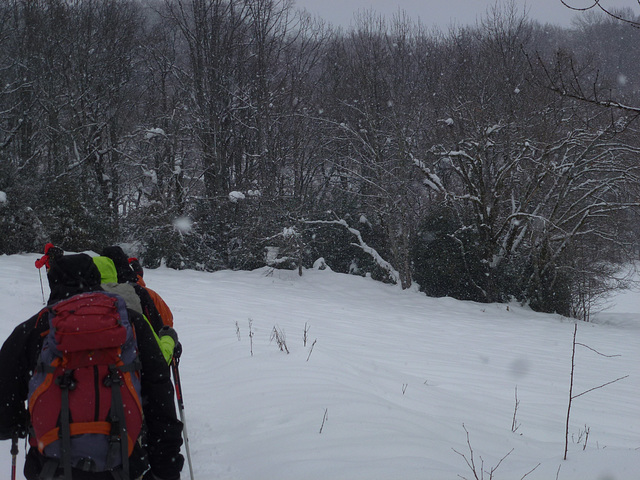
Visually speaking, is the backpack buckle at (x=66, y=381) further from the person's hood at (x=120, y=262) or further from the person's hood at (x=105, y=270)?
the person's hood at (x=120, y=262)

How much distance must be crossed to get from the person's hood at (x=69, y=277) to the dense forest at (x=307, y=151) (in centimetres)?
1274

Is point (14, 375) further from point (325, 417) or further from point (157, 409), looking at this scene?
point (325, 417)

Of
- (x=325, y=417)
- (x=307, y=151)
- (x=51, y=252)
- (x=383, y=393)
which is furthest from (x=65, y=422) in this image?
(x=307, y=151)

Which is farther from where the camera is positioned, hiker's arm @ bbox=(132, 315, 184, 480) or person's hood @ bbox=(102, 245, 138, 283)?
person's hood @ bbox=(102, 245, 138, 283)

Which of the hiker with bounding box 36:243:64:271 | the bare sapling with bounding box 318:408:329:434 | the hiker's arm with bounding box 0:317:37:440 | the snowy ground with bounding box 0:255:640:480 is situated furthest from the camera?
the bare sapling with bounding box 318:408:329:434

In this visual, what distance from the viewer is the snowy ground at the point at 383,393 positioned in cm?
357

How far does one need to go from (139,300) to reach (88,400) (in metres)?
0.68

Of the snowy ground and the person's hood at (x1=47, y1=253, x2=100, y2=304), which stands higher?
the person's hood at (x1=47, y1=253, x2=100, y2=304)

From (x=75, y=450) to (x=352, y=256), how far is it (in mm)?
16432

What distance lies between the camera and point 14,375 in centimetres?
226

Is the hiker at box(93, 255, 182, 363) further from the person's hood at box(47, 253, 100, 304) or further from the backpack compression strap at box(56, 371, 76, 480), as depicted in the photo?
the backpack compression strap at box(56, 371, 76, 480)

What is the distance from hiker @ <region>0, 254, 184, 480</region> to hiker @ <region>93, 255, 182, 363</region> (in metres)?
0.21

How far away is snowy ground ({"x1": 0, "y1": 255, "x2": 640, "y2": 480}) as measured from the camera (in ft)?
11.7

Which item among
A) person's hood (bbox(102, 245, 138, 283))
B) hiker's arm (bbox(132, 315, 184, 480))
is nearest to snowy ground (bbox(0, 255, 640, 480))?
hiker's arm (bbox(132, 315, 184, 480))
